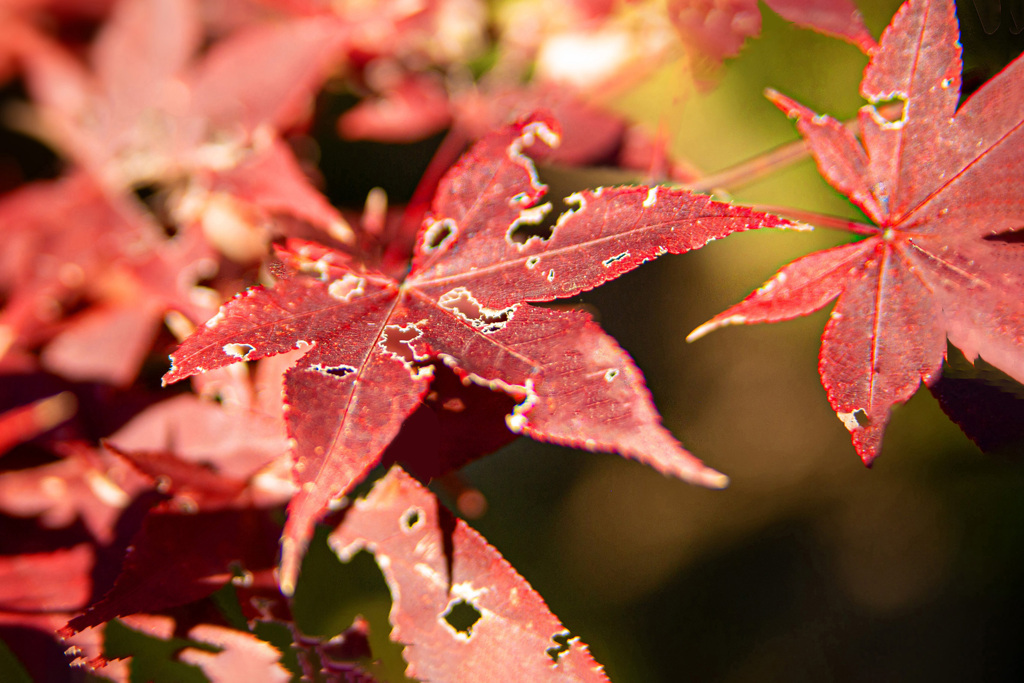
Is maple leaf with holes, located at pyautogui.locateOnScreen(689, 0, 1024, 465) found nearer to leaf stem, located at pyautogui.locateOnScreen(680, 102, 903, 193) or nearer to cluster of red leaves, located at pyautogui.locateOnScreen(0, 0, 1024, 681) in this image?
cluster of red leaves, located at pyautogui.locateOnScreen(0, 0, 1024, 681)

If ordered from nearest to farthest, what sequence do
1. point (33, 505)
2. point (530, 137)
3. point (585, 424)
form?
point (585, 424), point (530, 137), point (33, 505)

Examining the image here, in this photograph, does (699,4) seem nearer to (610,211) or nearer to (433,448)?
(610,211)

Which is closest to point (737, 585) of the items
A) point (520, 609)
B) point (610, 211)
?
point (520, 609)

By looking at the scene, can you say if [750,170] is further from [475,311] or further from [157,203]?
[157,203]

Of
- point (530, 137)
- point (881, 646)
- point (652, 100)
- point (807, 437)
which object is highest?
point (530, 137)

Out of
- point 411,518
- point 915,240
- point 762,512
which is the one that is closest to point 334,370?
point 411,518

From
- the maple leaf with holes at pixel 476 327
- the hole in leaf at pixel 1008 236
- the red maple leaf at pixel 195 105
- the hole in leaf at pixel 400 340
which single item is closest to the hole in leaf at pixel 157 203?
the red maple leaf at pixel 195 105

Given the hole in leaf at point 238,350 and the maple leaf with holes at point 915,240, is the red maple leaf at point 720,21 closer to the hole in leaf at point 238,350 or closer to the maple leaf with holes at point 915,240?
the maple leaf with holes at point 915,240
